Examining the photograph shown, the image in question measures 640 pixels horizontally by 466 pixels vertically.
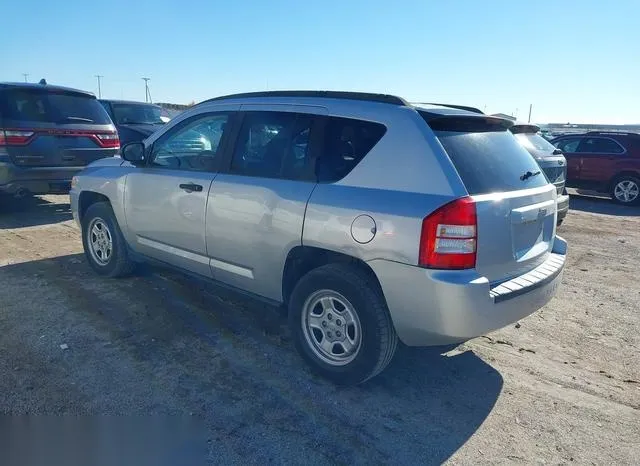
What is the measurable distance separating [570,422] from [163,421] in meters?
2.47

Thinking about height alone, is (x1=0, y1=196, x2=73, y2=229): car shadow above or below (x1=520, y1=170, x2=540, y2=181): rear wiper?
below

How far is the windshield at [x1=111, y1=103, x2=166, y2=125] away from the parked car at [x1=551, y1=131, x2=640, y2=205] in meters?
10.8

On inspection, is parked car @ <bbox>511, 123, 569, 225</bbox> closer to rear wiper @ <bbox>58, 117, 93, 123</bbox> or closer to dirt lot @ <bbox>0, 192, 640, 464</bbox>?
dirt lot @ <bbox>0, 192, 640, 464</bbox>

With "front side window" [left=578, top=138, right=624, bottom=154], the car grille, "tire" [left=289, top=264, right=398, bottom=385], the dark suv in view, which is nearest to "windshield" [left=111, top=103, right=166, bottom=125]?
the dark suv

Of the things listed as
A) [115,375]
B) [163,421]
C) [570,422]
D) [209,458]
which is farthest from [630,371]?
[115,375]

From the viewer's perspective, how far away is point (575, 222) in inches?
376

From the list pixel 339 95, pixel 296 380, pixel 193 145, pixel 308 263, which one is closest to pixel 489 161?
pixel 339 95

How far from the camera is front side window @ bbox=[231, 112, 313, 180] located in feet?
11.6

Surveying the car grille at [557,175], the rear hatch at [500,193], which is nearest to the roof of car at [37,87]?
the rear hatch at [500,193]

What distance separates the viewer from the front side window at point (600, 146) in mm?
12234

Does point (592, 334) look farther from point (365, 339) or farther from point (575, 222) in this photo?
point (575, 222)

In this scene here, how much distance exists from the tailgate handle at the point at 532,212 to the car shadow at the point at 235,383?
119 centimetres

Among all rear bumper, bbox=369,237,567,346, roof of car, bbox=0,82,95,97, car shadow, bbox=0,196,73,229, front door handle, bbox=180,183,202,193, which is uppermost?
roof of car, bbox=0,82,95,97

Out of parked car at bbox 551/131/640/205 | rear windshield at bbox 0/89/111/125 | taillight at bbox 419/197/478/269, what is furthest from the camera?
parked car at bbox 551/131/640/205
